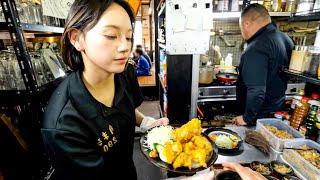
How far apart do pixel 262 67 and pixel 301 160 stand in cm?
118

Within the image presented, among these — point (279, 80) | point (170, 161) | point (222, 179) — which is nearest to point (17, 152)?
point (170, 161)

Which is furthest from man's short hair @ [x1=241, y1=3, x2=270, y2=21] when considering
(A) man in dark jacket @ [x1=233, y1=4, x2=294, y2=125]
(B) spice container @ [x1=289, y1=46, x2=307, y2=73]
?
(B) spice container @ [x1=289, y1=46, x2=307, y2=73]

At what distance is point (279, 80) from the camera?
7.54 feet

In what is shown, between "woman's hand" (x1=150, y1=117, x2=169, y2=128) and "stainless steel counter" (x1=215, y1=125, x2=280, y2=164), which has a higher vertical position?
"woman's hand" (x1=150, y1=117, x2=169, y2=128)

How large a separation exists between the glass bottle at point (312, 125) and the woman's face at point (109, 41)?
139 centimetres

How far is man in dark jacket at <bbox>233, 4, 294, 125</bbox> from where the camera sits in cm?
223

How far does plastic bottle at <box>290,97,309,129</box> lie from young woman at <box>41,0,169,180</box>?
4.58ft

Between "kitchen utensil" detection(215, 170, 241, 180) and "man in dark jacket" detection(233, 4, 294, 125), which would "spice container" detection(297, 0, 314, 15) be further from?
"kitchen utensil" detection(215, 170, 241, 180)

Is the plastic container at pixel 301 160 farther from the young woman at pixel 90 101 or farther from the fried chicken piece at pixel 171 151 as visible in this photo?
the young woman at pixel 90 101

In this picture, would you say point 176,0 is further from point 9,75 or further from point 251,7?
point 9,75

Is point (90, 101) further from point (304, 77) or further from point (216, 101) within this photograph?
point (216, 101)

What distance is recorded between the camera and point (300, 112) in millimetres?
1652

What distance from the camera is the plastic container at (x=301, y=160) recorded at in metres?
1.20

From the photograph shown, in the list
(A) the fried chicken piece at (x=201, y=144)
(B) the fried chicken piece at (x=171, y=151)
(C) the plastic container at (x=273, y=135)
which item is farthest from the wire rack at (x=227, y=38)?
(B) the fried chicken piece at (x=171, y=151)
